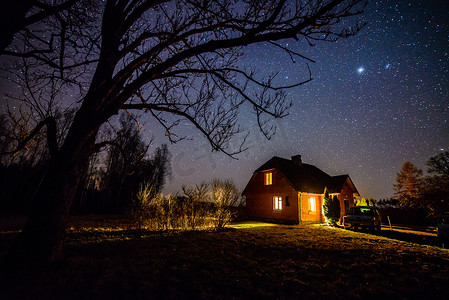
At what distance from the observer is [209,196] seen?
11859 millimetres

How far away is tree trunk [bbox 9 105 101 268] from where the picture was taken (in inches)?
138

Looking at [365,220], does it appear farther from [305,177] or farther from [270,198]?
[270,198]

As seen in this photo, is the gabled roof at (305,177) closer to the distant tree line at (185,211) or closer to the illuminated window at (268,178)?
the illuminated window at (268,178)

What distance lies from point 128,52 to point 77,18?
1361mm

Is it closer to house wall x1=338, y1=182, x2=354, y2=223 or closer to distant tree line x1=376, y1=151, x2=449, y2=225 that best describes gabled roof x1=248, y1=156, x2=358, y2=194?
house wall x1=338, y1=182, x2=354, y2=223

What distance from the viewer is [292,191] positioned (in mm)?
19938

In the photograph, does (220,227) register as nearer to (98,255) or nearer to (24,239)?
(98,255)

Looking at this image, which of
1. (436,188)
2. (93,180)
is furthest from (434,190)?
(93,180)

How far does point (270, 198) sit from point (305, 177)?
4896 mm

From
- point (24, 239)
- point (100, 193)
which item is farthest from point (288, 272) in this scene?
point (100, 193)

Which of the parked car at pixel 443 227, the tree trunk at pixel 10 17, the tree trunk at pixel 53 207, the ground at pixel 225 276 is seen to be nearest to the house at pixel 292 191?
the parked car at pixel 443 227

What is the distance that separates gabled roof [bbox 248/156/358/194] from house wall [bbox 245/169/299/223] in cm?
66

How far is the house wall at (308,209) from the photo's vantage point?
19470mm

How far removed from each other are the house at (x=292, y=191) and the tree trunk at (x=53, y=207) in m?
18.8
